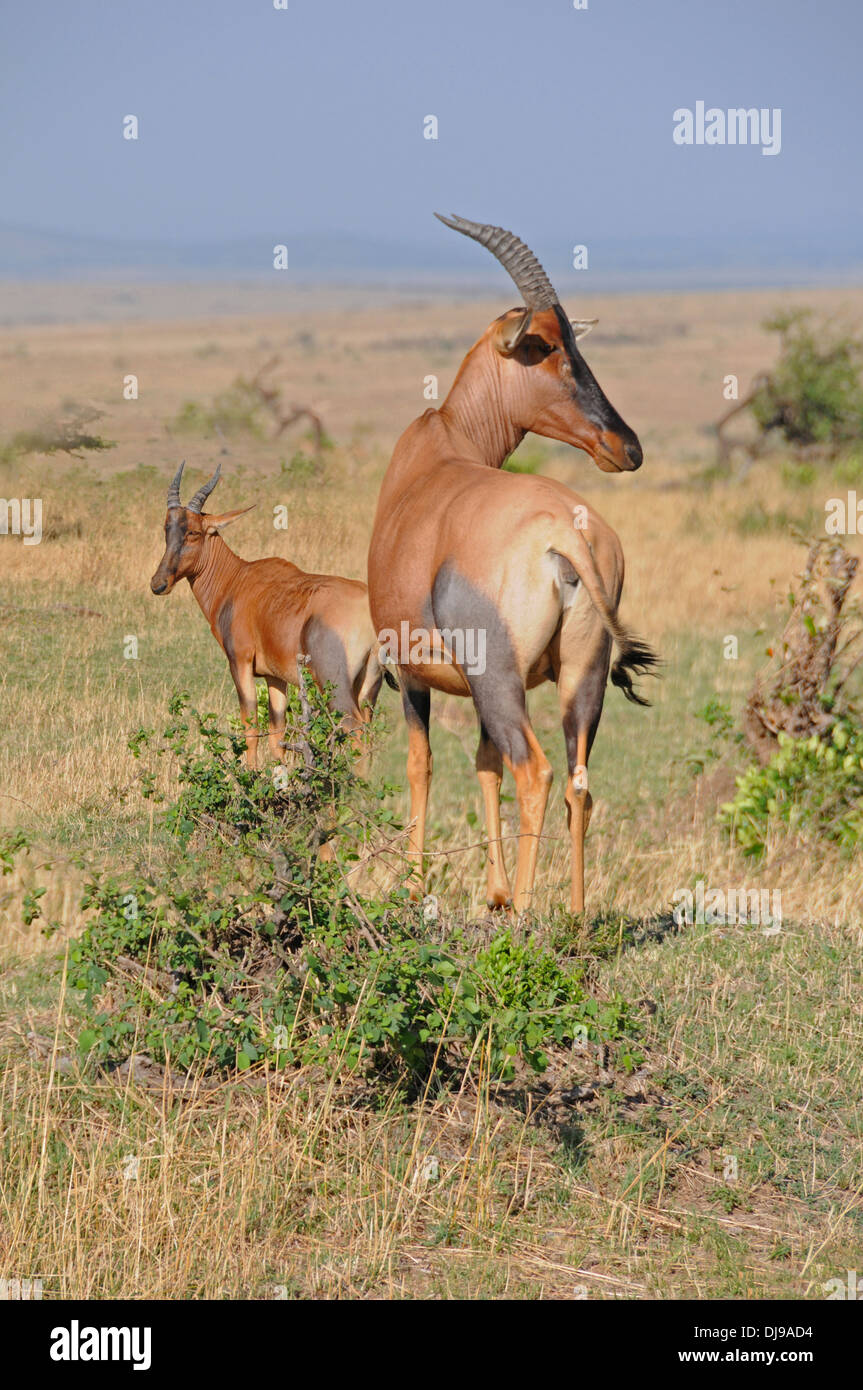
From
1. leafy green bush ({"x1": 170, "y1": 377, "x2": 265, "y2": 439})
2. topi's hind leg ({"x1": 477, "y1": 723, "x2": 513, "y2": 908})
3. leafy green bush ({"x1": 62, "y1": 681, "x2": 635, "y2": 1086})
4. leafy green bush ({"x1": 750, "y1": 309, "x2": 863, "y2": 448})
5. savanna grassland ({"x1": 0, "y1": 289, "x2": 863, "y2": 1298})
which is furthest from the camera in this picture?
leafy green bush ({"x1": 750, "y1": 309, "x2": 863, "y2": 448})

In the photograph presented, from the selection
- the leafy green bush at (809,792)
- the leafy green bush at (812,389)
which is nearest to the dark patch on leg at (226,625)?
the leafy green bush at (809,792)

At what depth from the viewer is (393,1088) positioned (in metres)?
5.21

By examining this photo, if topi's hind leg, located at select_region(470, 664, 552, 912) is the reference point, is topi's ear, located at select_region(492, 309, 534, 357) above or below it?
above

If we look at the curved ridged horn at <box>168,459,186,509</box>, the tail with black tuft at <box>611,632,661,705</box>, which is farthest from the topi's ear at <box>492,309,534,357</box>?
the curved ridged horn at <box>168,459,186,509</box>

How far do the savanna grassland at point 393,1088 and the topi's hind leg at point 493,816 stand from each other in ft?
0.51

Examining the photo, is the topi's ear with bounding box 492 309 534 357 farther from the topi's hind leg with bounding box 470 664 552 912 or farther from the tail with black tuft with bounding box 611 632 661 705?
the topi's hind leg with bounding box 470 664 552 912

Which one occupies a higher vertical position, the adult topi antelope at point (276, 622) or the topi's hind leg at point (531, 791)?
the adult topi antelope at point (276, 622)

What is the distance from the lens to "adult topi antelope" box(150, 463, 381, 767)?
7891 mm

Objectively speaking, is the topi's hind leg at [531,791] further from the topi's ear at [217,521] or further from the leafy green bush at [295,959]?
the topi's ear at [217,521]

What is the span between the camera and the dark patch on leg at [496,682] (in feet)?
19.2

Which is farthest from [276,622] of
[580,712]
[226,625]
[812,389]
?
[812,389]

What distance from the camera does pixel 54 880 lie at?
716cm

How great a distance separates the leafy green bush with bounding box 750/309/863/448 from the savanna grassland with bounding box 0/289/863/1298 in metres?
17.9

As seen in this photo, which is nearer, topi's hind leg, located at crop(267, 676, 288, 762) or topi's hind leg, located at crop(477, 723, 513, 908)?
topi's hind leg, located at crop(477, 723, 513, 908)
